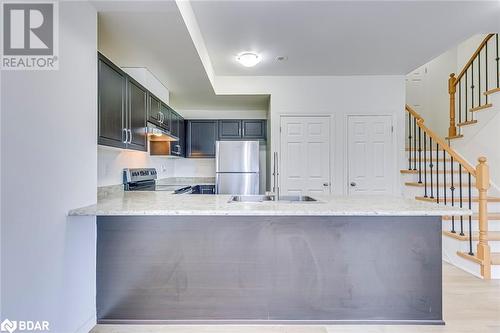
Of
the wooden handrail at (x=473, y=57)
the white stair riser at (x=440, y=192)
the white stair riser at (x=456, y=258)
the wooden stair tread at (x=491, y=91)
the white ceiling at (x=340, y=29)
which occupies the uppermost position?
the wooden handrail at (x=473, y=57)

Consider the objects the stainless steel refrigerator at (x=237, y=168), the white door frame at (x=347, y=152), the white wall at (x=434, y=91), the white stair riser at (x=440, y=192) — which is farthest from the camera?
the white wall at (x=434, y=91)

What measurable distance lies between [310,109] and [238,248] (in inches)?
117

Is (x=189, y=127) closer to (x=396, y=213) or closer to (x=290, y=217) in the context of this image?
(x=290, y=217)

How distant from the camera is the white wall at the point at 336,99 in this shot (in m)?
4.39

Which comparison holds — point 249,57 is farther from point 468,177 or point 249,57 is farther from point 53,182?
point 468,177

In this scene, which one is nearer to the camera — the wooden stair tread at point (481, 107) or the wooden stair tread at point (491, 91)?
the wooden stair tread at point (491, 91)

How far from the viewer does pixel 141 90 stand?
9.49 ft

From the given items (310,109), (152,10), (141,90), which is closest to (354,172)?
(310,109)

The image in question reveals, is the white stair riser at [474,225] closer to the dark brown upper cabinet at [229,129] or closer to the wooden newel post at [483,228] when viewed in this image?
the wooden newel post at [483,228]

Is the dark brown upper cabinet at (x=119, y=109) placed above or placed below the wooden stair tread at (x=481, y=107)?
below

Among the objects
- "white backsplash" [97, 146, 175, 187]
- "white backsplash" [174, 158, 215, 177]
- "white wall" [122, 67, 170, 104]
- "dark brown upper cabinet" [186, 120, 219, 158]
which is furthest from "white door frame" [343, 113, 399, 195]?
"white backsplash" [97, 146, 175, 187]

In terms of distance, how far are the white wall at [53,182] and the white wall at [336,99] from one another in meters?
2.75

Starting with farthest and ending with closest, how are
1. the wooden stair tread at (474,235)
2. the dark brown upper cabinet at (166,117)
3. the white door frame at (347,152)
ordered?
the white door frame at (347,152), the dark brown upper cabinet at (166,117), the wooden stair tread at (474,235)

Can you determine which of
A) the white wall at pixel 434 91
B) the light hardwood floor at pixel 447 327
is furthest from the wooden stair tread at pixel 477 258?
the white wall at pixel 434 91
